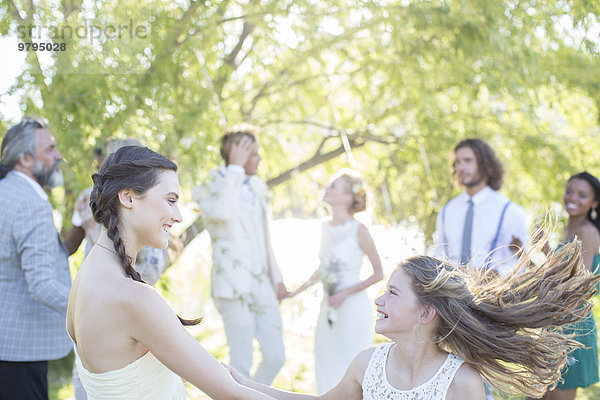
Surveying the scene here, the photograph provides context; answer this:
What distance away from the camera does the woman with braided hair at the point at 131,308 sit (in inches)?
69.2

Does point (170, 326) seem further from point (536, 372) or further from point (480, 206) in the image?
point (480, 206)

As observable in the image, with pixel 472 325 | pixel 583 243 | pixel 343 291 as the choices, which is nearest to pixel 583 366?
pixel 583 243

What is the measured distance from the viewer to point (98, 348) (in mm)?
1797

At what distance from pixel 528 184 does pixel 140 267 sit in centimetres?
489

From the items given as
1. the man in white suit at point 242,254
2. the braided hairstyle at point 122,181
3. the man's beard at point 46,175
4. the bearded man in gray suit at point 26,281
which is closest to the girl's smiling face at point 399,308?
the braided hairstyle at point 122,181

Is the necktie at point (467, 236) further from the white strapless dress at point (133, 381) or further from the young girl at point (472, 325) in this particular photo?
the white strapless dress at point (133, 381)

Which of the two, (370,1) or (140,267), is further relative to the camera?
(370,1)

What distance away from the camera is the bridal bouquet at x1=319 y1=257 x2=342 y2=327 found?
4574 mm

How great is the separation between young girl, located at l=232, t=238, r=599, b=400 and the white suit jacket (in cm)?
211

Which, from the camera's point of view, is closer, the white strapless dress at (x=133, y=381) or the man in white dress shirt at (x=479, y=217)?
the white strapless dress at (x=133, y=381)

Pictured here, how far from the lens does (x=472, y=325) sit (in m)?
2.16

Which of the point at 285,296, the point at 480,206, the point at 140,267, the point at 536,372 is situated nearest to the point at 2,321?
the point at 140,267

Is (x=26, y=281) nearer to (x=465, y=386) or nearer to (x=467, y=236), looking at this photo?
(x=465, y=386)

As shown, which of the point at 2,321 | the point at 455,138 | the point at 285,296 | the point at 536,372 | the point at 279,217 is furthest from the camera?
the point at 279,217
